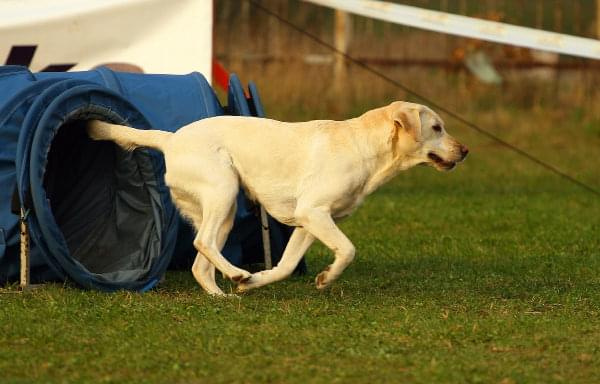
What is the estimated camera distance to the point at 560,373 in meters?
5.69

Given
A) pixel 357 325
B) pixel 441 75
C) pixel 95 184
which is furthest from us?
pixel 441 75

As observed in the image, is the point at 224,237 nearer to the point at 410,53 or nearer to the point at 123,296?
the point at 123,296

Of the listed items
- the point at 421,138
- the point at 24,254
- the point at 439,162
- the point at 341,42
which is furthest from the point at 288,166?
the point at 341,42

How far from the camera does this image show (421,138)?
7523 millimetres

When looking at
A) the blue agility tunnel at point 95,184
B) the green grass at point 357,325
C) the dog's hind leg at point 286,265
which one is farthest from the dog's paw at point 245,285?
the blue agility tunnel at point 95,184

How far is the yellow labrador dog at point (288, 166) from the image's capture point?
7.30 metres

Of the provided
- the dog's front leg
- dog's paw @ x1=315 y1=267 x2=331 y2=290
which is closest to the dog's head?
the dog's front leg

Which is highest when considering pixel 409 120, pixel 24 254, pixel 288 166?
pixel 409 120

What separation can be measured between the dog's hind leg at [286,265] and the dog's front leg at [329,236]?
0.71 ft

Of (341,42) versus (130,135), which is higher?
(130,135)

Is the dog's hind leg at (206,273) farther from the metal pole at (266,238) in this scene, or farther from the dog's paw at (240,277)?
the metal pole at (266,238)

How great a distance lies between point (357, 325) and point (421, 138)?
141cm

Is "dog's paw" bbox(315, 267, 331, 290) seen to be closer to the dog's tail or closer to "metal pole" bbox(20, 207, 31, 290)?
the dog's tail

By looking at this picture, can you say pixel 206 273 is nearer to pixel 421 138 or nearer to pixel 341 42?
pixel 421 138
